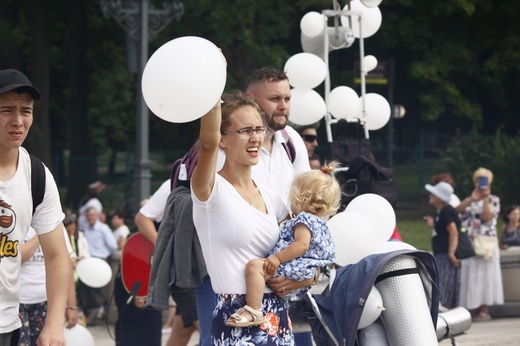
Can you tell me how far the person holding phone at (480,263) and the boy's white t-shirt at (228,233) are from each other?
892 centimetres

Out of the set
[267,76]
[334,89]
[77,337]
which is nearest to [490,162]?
[334,89]

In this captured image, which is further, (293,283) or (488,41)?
(488,41)

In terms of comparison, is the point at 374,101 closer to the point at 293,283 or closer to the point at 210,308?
the point at 210,308

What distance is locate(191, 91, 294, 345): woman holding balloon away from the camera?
4.49 metres

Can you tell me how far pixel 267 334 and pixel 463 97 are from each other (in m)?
23.0

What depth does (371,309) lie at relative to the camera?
5.63m

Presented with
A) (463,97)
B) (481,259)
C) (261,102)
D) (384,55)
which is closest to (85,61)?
(384,55)

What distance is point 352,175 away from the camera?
802 cm

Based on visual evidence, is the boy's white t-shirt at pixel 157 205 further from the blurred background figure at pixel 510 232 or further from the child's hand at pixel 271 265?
the blurred background figure at pixel 510 232

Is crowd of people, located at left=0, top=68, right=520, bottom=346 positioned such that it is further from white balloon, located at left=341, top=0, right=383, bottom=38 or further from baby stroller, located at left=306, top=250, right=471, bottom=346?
white balloon, located at left=341, top=0, right=383, bottom=38

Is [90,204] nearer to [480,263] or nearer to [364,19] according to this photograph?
[480,263]

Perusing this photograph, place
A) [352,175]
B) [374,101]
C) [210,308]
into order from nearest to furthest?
[210,308], [352,175], [374,101]

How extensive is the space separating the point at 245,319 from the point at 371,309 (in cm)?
134

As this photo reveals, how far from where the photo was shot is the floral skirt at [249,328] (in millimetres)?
4523
